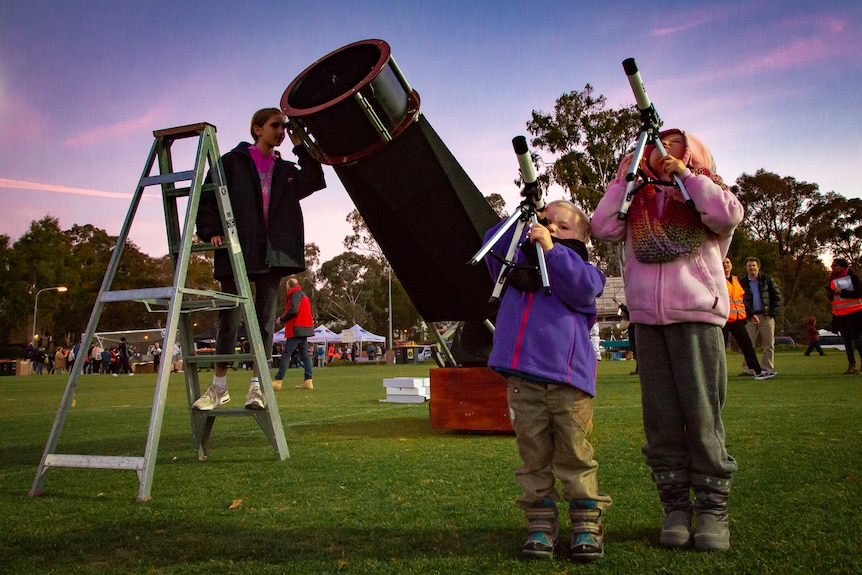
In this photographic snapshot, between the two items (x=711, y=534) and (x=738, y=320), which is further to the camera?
(x=738, y=320)

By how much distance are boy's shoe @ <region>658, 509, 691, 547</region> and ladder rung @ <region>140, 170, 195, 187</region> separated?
10.1 feet

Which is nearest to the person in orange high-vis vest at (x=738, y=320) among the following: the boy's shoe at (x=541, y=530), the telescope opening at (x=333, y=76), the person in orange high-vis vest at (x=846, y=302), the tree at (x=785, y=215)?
the person in orange high-vis vest at (x=846, y=302)

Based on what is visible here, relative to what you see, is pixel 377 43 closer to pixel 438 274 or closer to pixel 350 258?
pixel 438 274

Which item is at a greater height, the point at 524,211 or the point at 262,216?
the point at 262,216

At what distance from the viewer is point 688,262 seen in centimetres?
268

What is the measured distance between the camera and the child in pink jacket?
2568 mm

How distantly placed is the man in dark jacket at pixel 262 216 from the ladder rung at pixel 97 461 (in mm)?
1014

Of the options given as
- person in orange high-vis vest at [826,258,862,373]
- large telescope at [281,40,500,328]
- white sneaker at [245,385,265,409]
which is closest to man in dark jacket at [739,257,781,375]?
person in orange high-vis vest at [826,258,862,373]

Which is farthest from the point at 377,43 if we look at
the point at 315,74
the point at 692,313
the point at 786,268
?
the point at 786,268

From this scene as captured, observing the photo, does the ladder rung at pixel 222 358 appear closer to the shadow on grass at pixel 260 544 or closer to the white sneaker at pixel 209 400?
the white sneaker at pixel 209 400

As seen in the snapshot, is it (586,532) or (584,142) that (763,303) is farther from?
(584,142)

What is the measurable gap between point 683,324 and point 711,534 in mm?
770

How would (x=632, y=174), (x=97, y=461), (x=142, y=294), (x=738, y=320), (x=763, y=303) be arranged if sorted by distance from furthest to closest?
(x=763, y=303), (x=738, y=320), (x=142, y=294), (x=97, y=461), (x=632, y=174)

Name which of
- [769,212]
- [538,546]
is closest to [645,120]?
[538,546]
